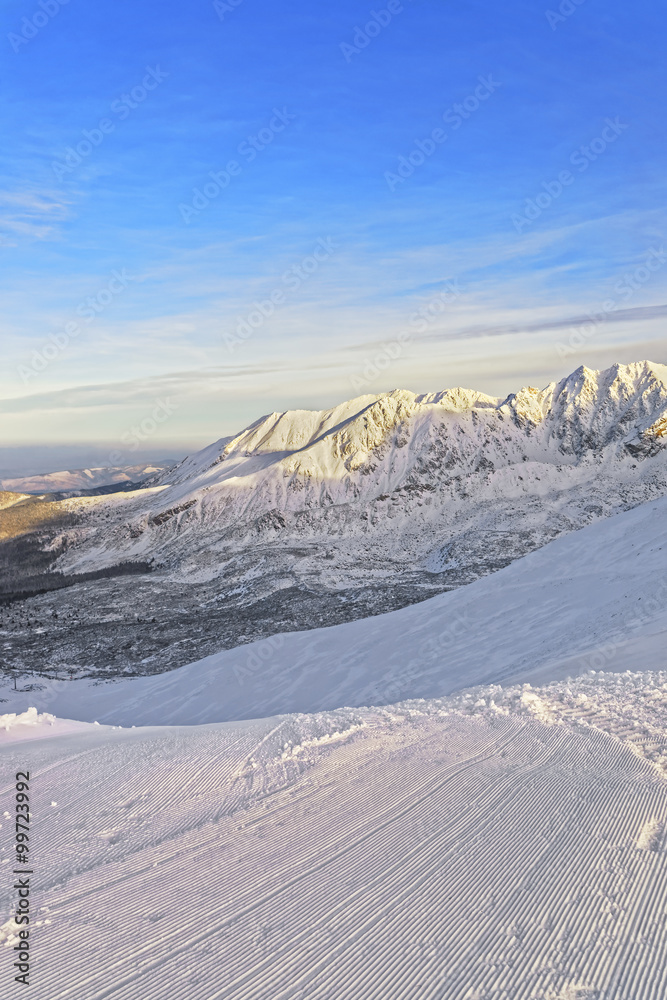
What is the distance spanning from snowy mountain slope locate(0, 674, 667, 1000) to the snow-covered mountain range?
50.4 meters

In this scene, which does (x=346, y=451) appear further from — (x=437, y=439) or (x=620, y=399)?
(x=620, y=399)

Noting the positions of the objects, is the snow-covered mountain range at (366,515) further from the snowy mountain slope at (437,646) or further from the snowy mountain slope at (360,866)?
the snowy mountain slope at (360,866)

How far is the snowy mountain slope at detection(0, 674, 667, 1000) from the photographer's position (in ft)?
20.8

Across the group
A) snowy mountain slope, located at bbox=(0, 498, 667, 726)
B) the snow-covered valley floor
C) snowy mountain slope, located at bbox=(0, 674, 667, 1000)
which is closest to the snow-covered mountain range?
snowy mountain slope, located at bbox=(0, 498, 667, 726)

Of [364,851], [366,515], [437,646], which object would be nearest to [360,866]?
[364,851]

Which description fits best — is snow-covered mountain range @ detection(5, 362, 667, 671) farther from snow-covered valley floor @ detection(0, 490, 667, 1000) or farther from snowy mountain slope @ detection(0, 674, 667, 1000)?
snowy mountain slope @ detection(0, 674, 667, 1000)

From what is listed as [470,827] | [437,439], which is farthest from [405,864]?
[437,439]

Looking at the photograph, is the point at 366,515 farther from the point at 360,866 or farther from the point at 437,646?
the point at 360,866

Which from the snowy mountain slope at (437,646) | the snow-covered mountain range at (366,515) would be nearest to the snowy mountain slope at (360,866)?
the snowy mountain slope at (437,646)

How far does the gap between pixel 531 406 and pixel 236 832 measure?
188735 mm

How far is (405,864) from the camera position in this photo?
8203 mm

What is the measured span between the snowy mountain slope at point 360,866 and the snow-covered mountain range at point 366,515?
50.4 meters

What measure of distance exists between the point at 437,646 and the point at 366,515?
9637 centimetres

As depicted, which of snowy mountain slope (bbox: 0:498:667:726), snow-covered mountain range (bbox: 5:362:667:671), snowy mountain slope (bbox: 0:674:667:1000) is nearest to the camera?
snowy mountain slope (bbox: 0:674:667:1000)
